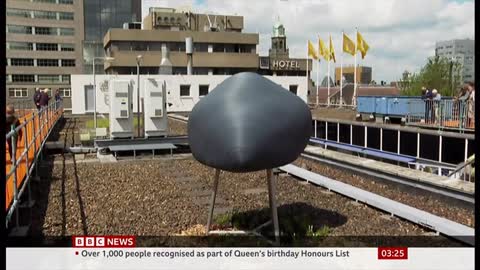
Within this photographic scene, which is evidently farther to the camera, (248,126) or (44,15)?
A: (44,15)

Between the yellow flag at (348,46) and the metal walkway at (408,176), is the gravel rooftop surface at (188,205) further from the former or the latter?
the yellow flag at (348,46)

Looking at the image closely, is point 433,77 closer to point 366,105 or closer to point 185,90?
point 366,105

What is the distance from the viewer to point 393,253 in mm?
4426

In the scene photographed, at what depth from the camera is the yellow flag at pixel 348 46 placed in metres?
41.6

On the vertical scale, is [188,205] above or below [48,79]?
below

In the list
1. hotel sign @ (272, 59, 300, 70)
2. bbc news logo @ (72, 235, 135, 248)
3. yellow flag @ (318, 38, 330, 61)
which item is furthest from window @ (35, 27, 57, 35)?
bbc news logo @ (72, 235, 135, 248)

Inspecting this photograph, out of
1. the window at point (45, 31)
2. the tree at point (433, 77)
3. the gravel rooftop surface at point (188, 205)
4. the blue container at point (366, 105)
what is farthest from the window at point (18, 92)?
the gravel rooftop surface at point (188, 205)

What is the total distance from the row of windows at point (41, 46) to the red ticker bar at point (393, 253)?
8737 centimetres

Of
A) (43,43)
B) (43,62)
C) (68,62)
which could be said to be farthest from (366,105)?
(43,43)

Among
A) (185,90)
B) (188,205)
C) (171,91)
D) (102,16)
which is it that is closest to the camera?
(188,205)

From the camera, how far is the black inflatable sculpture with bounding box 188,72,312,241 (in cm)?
476

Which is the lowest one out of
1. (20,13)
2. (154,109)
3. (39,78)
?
(154,109)

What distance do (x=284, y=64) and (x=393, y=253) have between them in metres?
75.2

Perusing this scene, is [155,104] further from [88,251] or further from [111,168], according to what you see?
[88,251]
